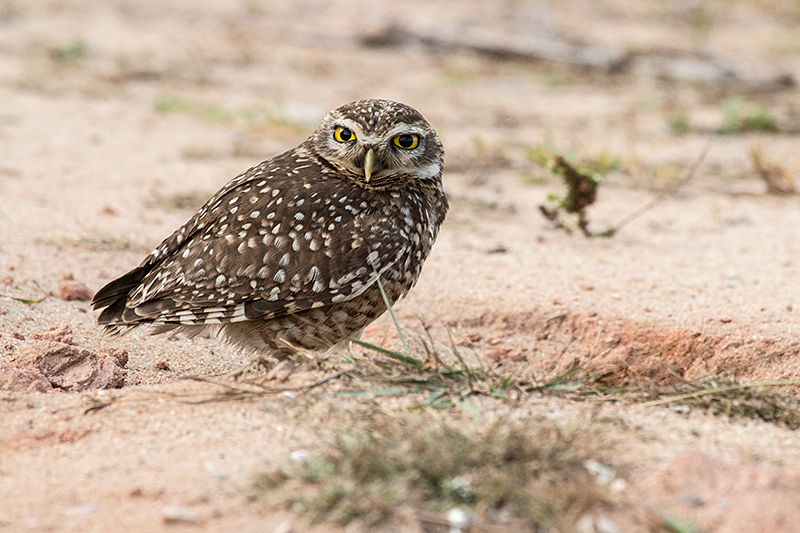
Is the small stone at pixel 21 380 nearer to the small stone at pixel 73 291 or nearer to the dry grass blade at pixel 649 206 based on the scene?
the small stone at pixel 73 291

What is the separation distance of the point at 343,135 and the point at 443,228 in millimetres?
1959

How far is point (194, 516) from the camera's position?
243 centimetres

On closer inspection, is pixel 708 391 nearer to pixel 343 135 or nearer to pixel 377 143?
pixel 377 143

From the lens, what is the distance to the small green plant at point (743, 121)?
27.2 feet

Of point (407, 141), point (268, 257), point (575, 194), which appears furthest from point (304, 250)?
point (575, 194)

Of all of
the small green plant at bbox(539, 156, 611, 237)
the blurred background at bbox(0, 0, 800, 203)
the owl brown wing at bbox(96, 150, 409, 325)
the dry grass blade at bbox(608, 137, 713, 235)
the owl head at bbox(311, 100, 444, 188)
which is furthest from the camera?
the blurred background at bbox(0, 0, 800, 203)

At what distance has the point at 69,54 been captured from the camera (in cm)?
1025

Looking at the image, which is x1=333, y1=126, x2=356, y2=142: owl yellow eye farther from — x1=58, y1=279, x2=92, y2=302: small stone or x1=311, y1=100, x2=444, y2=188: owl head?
x1=58, y1=279, x2=92, y2=302: small stone

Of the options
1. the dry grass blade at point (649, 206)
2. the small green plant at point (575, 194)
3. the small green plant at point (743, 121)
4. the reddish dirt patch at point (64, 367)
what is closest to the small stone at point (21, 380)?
the reddish dirt patch at point (64, 367)

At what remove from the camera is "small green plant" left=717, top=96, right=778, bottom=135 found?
830 cm

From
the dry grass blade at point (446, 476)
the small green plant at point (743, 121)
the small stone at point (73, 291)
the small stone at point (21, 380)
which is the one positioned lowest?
the small stone at point (73, 291)

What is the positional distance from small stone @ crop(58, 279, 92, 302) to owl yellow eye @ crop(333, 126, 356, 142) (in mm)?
1524

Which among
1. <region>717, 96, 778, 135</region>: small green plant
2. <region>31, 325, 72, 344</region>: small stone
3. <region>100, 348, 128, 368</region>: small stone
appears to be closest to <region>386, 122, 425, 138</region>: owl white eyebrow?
<region>100, 348, 128, 368</region>: small stone

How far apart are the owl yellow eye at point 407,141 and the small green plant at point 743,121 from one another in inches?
204
